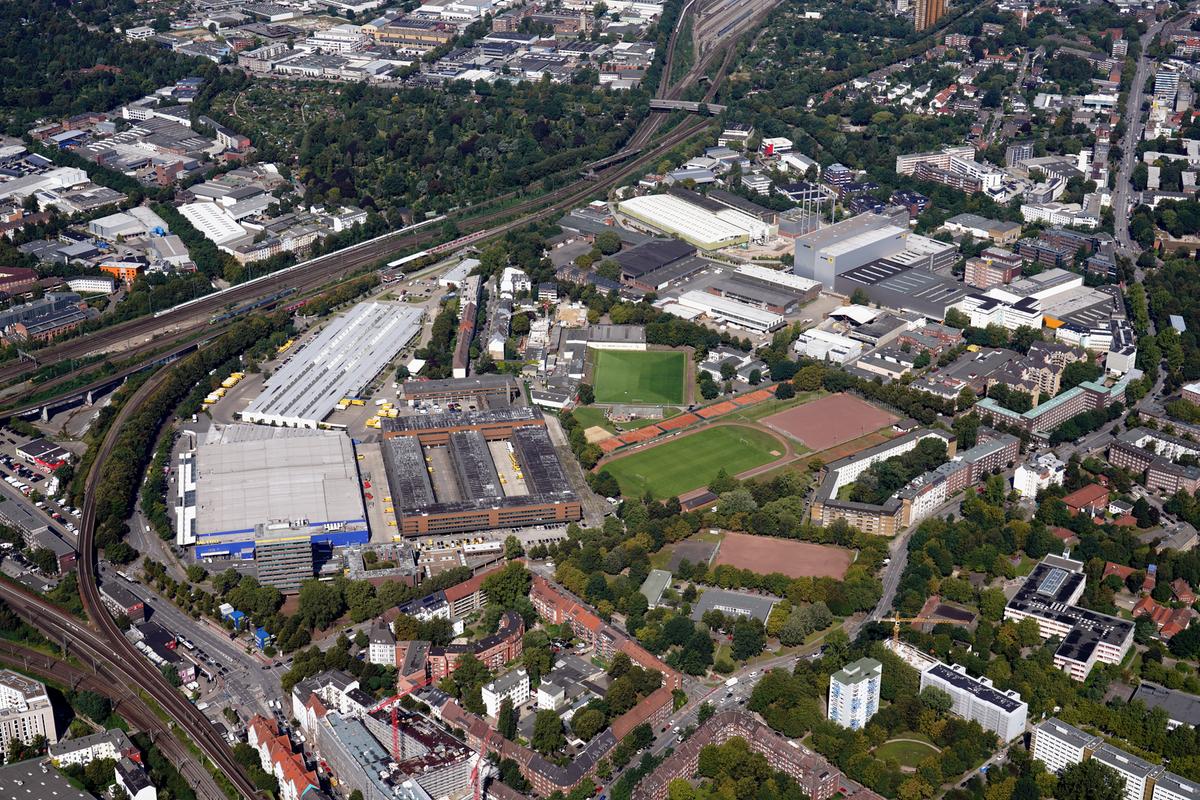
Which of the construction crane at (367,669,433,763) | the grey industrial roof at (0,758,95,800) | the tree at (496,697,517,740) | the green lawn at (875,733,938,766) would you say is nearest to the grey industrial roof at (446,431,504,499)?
the construction crane at (367,669,433,763)

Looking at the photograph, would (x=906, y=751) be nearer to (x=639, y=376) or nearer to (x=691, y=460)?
(x=691, y=460)

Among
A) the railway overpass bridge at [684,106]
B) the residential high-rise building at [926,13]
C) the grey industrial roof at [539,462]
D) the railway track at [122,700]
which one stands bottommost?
the railway track at [122,700]

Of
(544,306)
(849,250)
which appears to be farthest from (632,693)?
(849,250)

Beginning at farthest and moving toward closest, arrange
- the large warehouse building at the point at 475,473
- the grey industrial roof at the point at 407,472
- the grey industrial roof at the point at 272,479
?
1. the grey industrial roof at the point at 407,472
2. the large warehouse building at the point at 475,473
3. the grey industrial roof at the point at 272,479

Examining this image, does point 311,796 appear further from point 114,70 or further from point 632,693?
point 114,70

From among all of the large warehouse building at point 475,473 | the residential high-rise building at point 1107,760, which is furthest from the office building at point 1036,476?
the large warehouse building at point 475,473

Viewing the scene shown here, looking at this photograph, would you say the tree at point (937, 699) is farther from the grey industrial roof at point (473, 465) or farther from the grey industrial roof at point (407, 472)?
the grey industrial roof at point (407, 472)

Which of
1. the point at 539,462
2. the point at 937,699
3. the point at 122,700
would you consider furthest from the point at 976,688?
the point at 122,700
